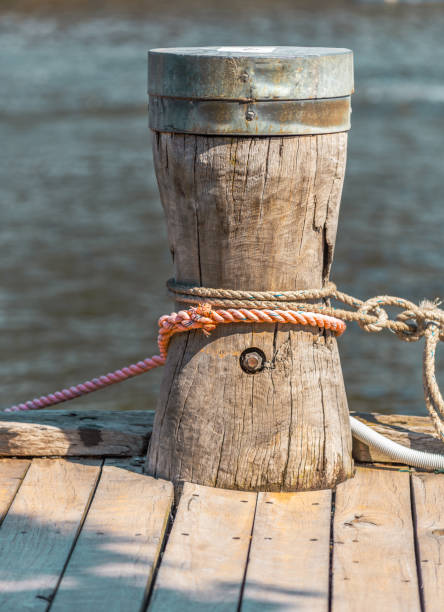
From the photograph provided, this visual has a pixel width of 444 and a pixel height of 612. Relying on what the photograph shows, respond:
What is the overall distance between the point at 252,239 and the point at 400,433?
896 mm

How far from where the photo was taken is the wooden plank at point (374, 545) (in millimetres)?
2477

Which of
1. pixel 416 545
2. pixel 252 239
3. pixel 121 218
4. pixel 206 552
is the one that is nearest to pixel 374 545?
pixel 416 545

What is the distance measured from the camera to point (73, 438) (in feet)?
10.8

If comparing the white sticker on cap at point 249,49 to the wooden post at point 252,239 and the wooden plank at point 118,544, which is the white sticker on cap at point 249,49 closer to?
the wooden post at point 252,239

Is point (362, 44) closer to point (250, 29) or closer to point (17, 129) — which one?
point (250, 29)

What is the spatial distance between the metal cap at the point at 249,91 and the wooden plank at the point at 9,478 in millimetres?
1170

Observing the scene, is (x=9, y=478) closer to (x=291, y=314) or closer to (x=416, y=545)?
(x=291, y=314)

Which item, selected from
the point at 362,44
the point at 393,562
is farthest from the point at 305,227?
the point at 362,44

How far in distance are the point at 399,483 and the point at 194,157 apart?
1.18 meters

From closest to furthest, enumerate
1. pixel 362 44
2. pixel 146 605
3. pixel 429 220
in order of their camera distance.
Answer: pixel 146 605, pixel 429 220, pixel 362 44

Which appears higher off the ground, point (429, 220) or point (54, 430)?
point (54, 430)

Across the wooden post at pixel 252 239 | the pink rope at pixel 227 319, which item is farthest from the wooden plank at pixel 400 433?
the pink rope at pixel 227 319

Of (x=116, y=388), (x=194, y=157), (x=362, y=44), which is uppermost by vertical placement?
(x=194, y=157)

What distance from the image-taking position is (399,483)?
10.2 ft
